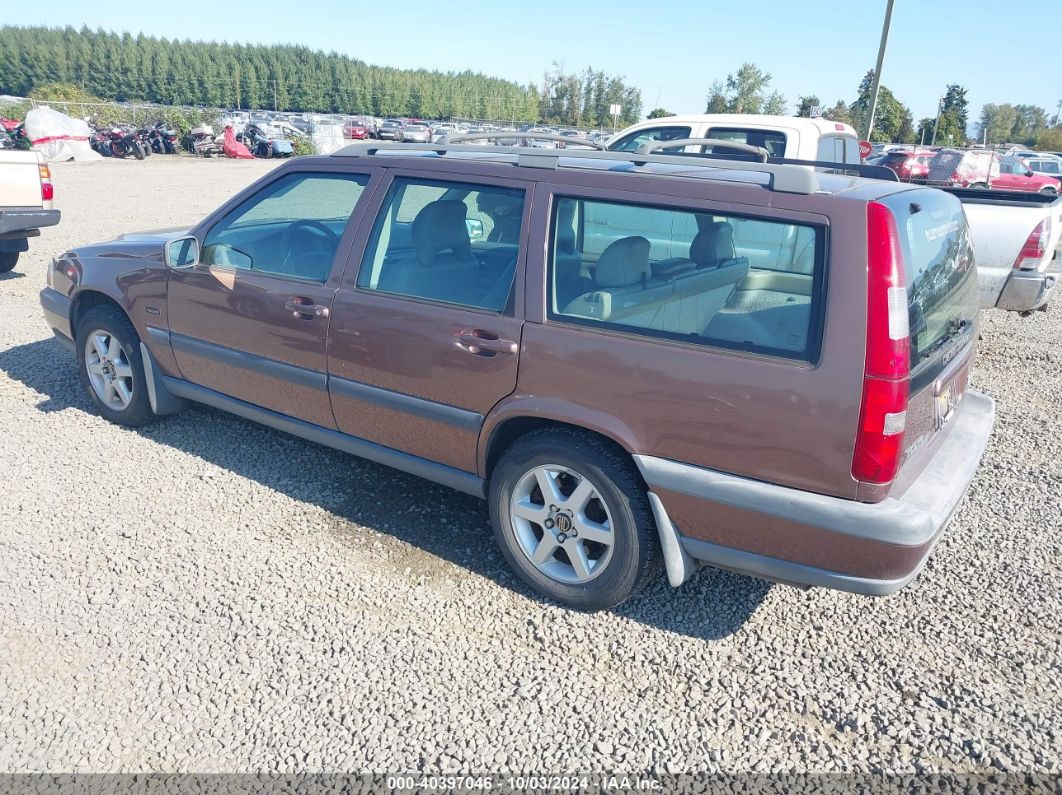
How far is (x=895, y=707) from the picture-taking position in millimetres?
2816

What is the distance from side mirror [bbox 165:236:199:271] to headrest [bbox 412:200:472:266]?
1407 millimetres

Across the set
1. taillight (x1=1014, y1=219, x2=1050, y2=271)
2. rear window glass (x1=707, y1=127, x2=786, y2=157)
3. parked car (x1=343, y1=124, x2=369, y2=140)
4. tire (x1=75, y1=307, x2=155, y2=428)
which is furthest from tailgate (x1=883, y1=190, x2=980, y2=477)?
parked car (x1=343, y1=124, x2=369, y2=140)

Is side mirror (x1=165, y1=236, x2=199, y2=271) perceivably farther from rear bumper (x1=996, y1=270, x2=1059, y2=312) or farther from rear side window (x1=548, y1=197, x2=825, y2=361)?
rear bumper (x1=996, y1=270, x2=1059, y2=312)

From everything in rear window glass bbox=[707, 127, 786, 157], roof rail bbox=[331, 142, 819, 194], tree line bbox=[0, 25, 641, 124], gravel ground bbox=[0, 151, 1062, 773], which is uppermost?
tree line bbox=[0, 25, 641, 124]

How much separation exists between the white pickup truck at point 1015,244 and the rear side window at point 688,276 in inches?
180

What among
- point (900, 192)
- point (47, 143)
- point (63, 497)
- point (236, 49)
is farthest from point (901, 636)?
point (236, 49)

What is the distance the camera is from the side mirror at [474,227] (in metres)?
3.72

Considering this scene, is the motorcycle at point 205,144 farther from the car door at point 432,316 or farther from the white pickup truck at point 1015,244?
the car door at point 432,316

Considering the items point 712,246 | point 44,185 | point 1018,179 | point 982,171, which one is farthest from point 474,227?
point 1018,179

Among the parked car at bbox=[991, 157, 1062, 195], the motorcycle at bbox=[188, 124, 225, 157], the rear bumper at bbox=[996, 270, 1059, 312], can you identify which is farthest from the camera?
the motorcycle at bbox=[188, 124, 225, 157]

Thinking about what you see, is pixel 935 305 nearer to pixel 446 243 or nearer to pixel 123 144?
pixel 446 243

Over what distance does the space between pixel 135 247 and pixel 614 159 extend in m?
3.04

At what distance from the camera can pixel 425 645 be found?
3.11 metres

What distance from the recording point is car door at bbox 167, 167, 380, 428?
393 cm
